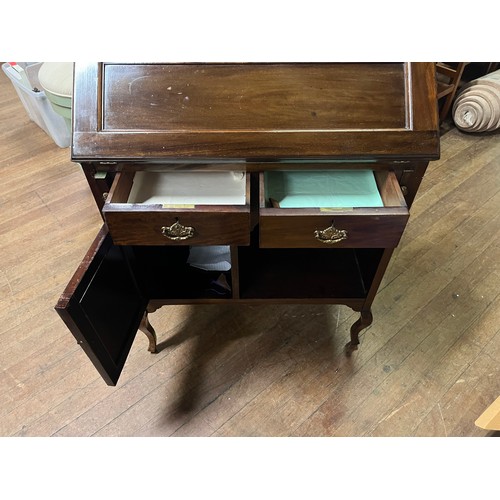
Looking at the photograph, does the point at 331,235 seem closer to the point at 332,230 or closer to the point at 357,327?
the point at 332,230

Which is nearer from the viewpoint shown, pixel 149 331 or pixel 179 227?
pixel 179 227

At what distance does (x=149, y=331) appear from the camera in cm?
118

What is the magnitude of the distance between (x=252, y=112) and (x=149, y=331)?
26.8 inches

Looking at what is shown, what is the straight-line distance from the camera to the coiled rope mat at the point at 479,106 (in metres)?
1.90

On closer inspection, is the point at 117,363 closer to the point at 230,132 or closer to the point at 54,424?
the point at 54,424

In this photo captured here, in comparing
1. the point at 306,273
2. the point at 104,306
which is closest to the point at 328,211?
the point at 306,273

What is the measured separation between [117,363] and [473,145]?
6.21 ft

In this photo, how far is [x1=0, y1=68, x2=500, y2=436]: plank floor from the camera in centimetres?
113

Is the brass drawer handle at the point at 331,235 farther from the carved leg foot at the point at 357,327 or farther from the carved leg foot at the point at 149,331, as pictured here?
the carved leg foot at the point at 149,331

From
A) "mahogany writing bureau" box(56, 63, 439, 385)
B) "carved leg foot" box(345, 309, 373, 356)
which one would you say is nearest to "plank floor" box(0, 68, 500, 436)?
"carved leg foot" box(345, 309, 373, 356)

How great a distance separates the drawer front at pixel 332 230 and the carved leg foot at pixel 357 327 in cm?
33

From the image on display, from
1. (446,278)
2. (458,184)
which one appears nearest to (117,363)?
(446,278)

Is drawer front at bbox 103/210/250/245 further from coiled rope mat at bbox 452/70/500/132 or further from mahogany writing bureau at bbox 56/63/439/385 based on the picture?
coiled rope mat at bbox 452/70/500/132

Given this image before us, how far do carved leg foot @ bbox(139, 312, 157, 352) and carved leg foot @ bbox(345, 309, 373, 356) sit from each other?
0.58 metres
